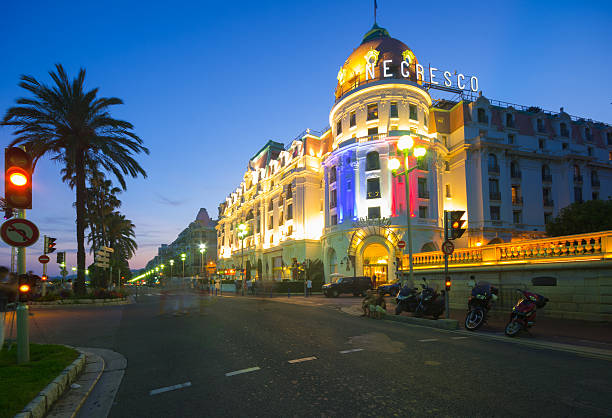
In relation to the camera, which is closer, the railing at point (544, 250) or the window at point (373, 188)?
the railing at point (544, 250)

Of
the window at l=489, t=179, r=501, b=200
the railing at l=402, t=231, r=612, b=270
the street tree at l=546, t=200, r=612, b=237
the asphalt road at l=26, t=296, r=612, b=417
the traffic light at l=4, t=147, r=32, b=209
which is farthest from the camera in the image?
the window at l=489, t=179, r=501, b=200

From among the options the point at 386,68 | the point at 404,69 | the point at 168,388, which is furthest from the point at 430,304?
the point at 404,69

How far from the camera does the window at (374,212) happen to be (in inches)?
1441

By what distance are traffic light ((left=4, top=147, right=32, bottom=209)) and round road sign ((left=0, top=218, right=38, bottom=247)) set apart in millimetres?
277

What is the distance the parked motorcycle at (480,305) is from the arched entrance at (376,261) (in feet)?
90.4

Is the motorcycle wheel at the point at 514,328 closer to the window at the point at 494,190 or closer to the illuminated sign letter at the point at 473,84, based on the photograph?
the window at the point at 494,190

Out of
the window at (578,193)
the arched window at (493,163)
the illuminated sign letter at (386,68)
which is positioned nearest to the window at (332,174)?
the illuminated sign letter at (386,68)

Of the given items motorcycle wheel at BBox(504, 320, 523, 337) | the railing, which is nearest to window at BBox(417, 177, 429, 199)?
the railing

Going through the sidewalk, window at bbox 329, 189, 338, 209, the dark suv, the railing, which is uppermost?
window at bbox 329, 189, 338, 209

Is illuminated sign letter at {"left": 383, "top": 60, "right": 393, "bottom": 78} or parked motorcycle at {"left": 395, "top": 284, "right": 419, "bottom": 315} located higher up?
illuminated sign letter at {"left": 383, "top": 60, "right": 393, "bottom": 78}

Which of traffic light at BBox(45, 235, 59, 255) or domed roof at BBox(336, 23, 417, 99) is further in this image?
domed roof at BBox(336, 23, 417, 99)

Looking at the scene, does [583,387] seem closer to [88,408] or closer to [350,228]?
[88,408]

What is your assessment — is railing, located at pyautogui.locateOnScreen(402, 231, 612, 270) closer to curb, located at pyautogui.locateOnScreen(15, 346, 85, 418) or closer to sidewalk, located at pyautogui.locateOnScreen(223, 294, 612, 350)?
sidewalk, located at pyautogui.locateOnScreen(223, 294, 612, 350)

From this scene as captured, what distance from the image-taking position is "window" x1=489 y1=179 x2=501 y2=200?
40625mm
